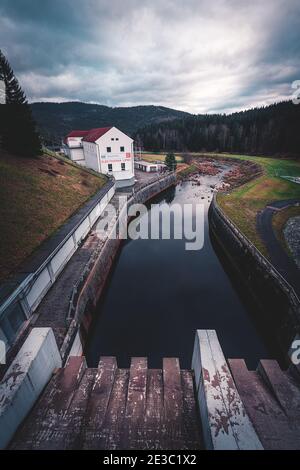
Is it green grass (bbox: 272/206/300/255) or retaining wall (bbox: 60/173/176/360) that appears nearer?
retaining wall (bbox: 60/173/176/360)

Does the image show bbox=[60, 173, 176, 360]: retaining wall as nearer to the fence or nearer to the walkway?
the fence

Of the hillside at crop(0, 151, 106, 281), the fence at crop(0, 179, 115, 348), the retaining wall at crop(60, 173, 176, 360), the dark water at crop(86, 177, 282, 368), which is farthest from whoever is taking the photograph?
the hillside at crop(0, 151, 106, 281)

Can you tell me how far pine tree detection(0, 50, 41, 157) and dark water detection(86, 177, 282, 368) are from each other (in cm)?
1923

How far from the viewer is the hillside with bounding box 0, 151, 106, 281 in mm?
13278

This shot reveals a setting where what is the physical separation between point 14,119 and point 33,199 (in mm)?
13157

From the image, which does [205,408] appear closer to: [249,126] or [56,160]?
[56,160]

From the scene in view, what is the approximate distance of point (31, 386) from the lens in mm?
4117

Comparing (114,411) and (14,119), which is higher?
(14,119)

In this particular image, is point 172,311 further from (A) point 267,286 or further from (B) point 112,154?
(B) point 112,154

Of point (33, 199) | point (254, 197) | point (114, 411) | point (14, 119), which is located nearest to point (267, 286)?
point (114, 411)

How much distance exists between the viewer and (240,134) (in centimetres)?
8250

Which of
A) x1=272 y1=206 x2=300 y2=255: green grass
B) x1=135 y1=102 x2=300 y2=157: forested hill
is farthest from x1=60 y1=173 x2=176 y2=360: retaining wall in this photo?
x1=135 y1=102 x2=300 y2=157: forested hill

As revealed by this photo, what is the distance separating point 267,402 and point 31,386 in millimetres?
4920

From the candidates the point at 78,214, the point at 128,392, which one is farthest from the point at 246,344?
the point at 78,214
